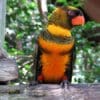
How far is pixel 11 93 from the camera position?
63.1 inches

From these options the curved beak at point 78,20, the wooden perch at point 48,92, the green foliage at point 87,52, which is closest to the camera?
the wooden perch at point 48,92

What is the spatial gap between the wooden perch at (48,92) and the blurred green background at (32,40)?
0.90 meters

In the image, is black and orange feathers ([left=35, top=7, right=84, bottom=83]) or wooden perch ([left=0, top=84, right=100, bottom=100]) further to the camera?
black and orange feathers ([left=35, top=7, right=84, bottom=83])

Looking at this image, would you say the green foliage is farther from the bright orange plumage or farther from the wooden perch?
the wooden perch

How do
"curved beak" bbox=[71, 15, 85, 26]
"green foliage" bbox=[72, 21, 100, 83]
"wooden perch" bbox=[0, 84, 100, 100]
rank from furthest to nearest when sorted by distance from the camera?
1. "green foliage" bbox=[72, 21, 100, 83]
2. "curved beak" bbox=[71, 15, 85, 26]
3. "wooden perch" bbox=[0, 84, 100, 100]

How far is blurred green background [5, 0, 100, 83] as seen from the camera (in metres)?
2.71

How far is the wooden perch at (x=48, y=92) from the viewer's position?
1.59 meters

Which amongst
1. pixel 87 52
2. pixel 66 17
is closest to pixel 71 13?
pixel 66 17

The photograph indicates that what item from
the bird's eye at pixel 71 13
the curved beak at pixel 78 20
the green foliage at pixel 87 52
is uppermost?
the bird's eye at pixel 71 13

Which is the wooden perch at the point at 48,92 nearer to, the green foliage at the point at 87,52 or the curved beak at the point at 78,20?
the curved beak at the point at 78,20

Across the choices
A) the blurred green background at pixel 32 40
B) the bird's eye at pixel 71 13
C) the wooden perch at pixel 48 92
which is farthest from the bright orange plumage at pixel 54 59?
the wooden perch at pixel 48 92

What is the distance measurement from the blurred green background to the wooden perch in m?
0.90

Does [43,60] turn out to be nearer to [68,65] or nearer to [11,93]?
[68,65]

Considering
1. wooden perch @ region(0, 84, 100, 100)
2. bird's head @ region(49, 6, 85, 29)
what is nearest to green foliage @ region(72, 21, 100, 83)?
bird's head @ region(49, 6, 85, 29)
